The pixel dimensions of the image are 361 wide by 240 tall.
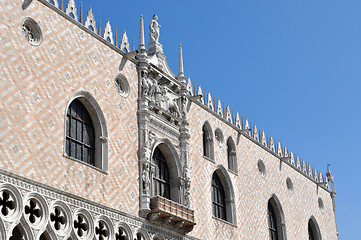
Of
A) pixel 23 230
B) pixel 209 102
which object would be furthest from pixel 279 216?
pixel 23 230

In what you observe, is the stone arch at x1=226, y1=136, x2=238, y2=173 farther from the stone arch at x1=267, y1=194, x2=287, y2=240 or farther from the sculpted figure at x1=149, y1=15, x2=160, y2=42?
the sculpted figure at x1=149, y1=15, x2=160, y2=42

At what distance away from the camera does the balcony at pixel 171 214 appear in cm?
1880

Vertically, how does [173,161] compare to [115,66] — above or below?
below

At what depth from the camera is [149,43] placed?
2194cm

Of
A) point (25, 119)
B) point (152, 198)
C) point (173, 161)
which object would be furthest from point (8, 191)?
point (173, 161)

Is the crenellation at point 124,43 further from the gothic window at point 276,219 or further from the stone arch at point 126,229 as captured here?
the gothic window at point 276,219

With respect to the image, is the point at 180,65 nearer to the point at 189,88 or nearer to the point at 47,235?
the point at 189,88

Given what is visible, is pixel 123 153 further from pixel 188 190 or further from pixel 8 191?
pixel 8 191

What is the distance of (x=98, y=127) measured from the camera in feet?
59.0

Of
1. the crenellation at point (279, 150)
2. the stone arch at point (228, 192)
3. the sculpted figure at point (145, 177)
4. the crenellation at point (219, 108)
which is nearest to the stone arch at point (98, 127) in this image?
the sculpted figure at point (145, 177)

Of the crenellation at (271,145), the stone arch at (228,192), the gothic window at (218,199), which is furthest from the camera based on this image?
the crenellation at (271,145)

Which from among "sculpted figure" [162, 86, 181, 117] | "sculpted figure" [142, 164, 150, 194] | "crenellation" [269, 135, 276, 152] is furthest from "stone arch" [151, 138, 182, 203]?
"crenellation" [269, 135, 276, 152]

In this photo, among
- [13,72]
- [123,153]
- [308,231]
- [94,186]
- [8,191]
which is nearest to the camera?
[8,191]

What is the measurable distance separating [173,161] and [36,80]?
6.56 m
